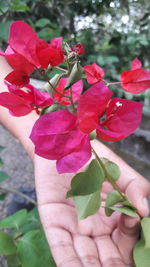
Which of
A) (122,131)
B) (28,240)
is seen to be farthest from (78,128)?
(28,240)

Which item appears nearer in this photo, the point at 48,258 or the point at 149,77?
the point at 149,77

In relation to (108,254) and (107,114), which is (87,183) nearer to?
(107,114)

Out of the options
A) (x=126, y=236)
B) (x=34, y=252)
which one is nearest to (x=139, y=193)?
(x=126, y=236)

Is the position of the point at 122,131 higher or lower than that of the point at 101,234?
higher

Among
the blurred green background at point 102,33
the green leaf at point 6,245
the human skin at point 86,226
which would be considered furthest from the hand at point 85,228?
the blurred green background at point 102,33

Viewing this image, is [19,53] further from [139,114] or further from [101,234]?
[101,234]

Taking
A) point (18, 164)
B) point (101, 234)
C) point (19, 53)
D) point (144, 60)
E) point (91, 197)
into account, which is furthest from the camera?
point (18, 164)

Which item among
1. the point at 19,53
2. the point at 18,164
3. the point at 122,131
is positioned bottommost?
the point at 18,164

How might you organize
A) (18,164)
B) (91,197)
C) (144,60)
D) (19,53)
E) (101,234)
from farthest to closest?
1. (18,164)
2. (144,60)
3. (101,234)
4. (91,197)
5. (19,53)
